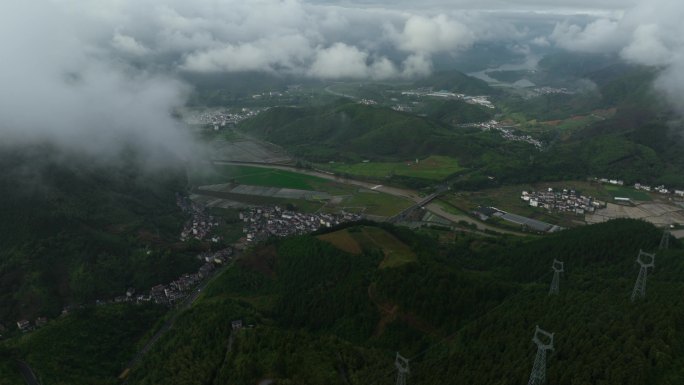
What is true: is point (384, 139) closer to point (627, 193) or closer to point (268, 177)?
point (268, 177)

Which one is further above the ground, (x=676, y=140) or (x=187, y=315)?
(x=676, y=140)

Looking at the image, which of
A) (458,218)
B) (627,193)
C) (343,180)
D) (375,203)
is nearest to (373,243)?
(458,218)

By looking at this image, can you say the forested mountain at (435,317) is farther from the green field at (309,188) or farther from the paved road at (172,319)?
the green field at (309,188)

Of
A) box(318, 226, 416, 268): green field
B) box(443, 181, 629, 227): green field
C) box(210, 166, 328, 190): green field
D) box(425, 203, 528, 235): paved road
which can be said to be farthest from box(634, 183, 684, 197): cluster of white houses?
box(318, 226, 416, 268): green field

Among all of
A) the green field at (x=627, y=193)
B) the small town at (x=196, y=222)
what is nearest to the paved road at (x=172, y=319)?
the small town at (x=196, y=222)

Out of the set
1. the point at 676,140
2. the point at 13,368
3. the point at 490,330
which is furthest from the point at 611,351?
the point at 676,140

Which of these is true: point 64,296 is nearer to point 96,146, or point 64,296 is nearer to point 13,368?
point 13,368
